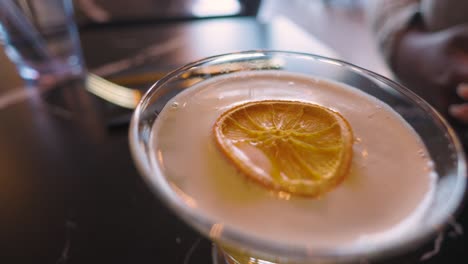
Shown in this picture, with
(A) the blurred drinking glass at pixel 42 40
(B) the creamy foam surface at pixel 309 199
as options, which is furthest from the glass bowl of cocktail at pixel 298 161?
(A) the blurred drinking glass at pixel 42 40

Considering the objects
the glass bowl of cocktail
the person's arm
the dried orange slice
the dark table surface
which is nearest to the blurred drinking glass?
the dark table surface

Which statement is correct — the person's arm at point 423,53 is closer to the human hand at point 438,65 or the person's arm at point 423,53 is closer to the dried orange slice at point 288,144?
the human hand at point 438,65

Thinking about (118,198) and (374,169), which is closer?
(374,169)

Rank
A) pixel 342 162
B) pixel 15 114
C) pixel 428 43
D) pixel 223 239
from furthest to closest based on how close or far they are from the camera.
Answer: pixel 428 43
pixel 15 114
pixel 342 162
pixel 223 239

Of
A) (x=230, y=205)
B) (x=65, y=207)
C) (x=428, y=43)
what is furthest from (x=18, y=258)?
(x=428, y=43)

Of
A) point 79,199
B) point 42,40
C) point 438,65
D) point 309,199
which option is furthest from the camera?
point 438,65

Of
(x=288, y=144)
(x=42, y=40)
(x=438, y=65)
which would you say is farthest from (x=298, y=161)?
(x=438, y=65)

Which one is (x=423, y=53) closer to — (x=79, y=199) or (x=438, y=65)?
(x=438, y=65)

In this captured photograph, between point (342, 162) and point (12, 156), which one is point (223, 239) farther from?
point (12, 156)
